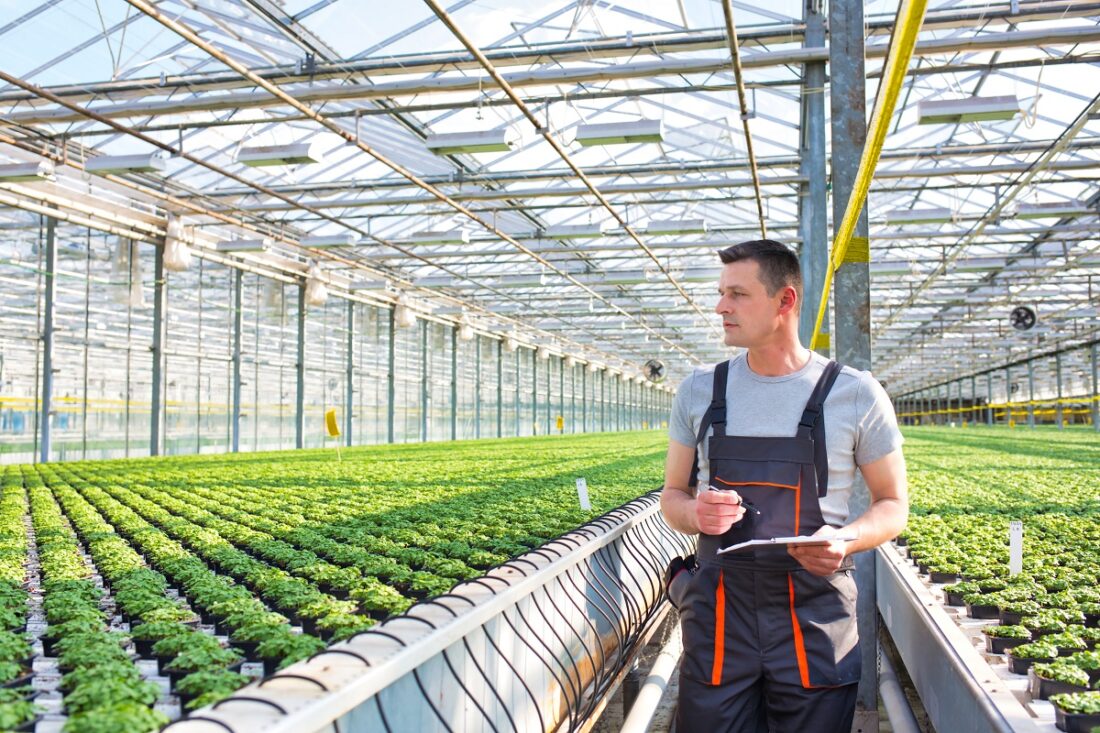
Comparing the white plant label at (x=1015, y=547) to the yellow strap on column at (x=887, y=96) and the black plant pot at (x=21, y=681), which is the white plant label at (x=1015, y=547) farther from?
the black plant pot at (x=21, y=681)

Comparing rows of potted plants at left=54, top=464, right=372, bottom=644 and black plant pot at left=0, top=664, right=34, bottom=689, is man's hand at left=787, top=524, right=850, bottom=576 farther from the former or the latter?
black plant pot at left=0, top=664, right=34, bottom=689

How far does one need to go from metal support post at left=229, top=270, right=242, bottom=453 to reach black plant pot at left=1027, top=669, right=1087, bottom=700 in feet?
68.4

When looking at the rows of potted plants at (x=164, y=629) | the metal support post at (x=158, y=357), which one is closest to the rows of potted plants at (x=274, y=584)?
the rows of potted plants at (x=164, y=629)

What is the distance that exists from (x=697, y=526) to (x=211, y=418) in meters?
21.8

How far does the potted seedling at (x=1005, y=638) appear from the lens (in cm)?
378

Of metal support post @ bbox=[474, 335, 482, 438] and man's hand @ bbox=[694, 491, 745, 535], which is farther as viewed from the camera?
metal support post @ bbox=[474, 335, 482, 438]

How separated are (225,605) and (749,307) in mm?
2775

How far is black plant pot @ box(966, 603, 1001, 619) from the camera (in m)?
4.33

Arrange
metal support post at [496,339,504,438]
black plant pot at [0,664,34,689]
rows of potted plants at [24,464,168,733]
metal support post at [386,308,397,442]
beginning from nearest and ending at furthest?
rows of potted plants at [24,464,168,733], black plant pot at [0,664,34,689], metal support post at [386,308,397,442], metal support post at [496,339,504,438]

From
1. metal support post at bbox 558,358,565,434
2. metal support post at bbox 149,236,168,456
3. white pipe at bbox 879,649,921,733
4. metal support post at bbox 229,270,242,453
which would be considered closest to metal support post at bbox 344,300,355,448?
metal support post at bbox 229,270,242,453

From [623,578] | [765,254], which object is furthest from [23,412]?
[765,254]

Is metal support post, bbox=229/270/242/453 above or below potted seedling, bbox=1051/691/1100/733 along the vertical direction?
above

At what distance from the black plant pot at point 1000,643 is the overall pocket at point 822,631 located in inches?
67.7

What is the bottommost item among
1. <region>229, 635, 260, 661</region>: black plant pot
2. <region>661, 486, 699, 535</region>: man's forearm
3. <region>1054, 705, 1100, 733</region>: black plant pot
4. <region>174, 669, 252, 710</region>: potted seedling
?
<region>1054, 705, 1100, 733</region>: black plant pot
